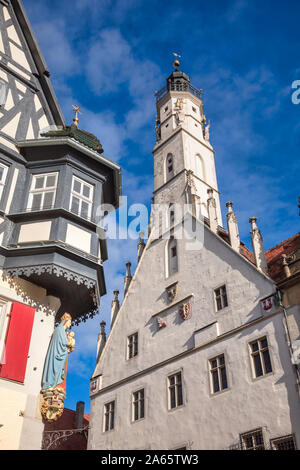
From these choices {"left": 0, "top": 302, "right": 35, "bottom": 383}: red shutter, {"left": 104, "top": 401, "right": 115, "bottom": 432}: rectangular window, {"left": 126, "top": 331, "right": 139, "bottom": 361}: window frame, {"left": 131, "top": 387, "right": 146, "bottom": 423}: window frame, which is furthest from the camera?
{"left": 126, "top": 331, "right": 139, "bottom": 361}: window frame

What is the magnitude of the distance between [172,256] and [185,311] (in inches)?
160

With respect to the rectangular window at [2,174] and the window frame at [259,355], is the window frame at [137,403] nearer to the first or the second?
the window frame at [259,355]

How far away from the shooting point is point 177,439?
19438mm

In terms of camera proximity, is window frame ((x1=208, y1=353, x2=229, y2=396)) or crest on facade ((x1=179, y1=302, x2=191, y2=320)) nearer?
window frame ((x1=208, y1=353, x2=229, y2=396))

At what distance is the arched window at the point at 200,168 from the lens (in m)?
31.0

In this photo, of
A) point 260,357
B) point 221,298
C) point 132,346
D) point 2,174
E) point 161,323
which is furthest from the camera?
point 132,346

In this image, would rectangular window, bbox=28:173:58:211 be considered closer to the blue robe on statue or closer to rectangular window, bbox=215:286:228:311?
the blue robe on statue

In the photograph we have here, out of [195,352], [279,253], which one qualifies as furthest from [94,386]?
[279,253]

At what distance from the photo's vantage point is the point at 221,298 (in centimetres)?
2114

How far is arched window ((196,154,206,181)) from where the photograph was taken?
3100cm

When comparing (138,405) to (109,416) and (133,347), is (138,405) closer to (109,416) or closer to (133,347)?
(109,416)

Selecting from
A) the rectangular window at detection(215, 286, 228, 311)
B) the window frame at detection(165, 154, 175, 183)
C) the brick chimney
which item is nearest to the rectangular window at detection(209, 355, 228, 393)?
the rectangular window at detection(215, 286, 228, 311)

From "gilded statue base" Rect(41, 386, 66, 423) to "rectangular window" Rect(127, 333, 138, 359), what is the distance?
1098 centimetres
